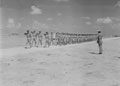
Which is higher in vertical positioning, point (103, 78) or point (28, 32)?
point (28, 32)

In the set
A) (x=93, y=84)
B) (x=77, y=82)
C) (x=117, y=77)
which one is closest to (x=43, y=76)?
(x=77, y=82)

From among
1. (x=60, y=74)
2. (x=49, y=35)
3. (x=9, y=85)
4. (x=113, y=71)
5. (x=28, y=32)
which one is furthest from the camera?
(x=49, y=35)

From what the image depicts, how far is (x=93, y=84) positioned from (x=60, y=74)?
6.08ft

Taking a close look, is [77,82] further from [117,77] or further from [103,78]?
[117,77]

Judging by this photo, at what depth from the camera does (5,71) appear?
29.7 feet

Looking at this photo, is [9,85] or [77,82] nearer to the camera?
[9,85]

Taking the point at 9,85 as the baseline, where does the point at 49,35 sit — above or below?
above

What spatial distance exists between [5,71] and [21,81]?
1.92m

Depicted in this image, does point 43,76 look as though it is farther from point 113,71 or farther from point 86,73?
point 113,71

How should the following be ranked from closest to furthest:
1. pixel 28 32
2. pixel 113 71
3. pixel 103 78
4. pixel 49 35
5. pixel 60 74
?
pixel 103 78 → pixel 60 74 → pixel 113 71 → pixel 28 32 → pixel 49 35

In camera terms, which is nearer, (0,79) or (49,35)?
(0,79)

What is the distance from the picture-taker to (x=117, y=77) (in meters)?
8.09

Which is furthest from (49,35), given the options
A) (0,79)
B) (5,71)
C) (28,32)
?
(0,79)

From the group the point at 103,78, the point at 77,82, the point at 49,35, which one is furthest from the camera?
the point at 49,35
